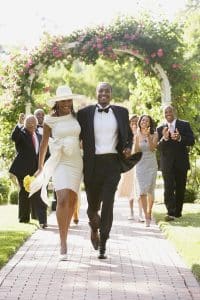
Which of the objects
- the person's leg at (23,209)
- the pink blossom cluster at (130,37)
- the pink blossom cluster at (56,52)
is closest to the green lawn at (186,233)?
the person's leg at (23,209)

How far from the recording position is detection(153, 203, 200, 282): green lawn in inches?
357

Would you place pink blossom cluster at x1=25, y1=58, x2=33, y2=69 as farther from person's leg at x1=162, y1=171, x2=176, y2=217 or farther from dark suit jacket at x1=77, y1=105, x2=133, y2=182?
dark suit jacket at x1=77, y1=105, x2=133, y2=182

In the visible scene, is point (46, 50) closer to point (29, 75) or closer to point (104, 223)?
point (29, 75)

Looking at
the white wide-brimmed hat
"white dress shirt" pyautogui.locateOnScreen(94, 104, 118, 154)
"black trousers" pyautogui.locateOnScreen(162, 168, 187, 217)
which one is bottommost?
"black trousers" pyautogui.locateOnScreen(162, 168, 187, 217)

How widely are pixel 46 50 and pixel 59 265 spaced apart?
11.5m

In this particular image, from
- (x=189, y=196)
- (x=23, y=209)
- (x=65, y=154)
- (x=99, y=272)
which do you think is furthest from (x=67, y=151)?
(x=189, y=196)

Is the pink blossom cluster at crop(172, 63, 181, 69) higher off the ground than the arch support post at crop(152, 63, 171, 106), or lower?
higher

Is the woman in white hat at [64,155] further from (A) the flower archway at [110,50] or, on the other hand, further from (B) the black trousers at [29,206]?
(A) the flower archway at [110,50]

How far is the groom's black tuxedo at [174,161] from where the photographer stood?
14352 mm

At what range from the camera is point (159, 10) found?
20.0 m

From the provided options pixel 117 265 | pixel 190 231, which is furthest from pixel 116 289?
pixel 190 231

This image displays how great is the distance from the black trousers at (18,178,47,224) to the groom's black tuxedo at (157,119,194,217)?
7.81ft

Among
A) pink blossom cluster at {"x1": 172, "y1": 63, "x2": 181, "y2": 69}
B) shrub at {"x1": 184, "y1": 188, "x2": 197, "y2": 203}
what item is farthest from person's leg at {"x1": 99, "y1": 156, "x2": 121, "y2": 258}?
shrub at {"x1": 184, "y1": 188, "x2": 197, "y2": 203}

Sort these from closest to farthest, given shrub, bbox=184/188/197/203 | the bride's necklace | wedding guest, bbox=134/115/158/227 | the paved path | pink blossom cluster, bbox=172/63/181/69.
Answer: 1. the paved path
2. wedding guest, bbox=134/115/158/227
3. the bride's necklace
4. pink blossom cluster, bbox=172/63/181/69
5. shrub, bbox=184/188/197/203
